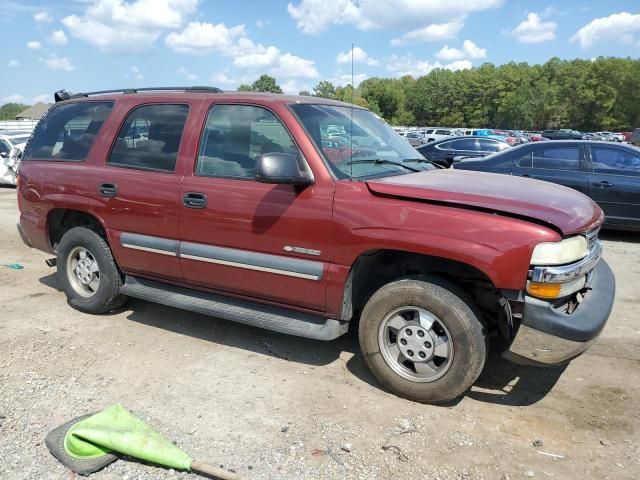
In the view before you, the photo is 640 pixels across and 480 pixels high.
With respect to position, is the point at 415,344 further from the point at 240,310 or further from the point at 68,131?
the point at 68,131

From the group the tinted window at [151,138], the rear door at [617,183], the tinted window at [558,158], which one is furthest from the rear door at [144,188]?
the rear door at [617,183]

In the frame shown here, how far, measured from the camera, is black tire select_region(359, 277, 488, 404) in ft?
10.8

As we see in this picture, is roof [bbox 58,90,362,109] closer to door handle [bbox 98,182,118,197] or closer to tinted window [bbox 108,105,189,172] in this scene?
tinted window [bbox 108,105,189,172]

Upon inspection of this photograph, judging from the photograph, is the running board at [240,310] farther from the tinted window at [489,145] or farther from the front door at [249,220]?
the tinted window at [489,145]

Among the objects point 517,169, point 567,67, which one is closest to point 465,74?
point 567,67

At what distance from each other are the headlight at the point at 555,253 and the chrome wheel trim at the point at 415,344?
0.70 metres

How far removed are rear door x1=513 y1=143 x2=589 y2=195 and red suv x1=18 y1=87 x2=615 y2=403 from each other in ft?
15.5

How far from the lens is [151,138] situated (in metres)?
4.53

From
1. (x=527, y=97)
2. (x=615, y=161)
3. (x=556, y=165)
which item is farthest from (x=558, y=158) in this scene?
(x=527, y=97)

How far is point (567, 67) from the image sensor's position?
101 metres

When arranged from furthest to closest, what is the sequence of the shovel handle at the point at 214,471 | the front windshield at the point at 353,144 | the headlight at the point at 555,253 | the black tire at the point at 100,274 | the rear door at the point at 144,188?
the black tire at the point at 100,274, the rear door at the point at 144,188, the front windshield at the point at 353,144, the headlight at the point at 555,253, the shovel handle at the point at 214,471

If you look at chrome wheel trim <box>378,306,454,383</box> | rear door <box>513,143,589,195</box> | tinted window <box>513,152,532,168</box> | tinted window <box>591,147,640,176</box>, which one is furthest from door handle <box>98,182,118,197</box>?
tinted window <box>591,147,640,176</box>

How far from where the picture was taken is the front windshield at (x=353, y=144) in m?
3.83

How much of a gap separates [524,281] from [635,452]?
1.11m
